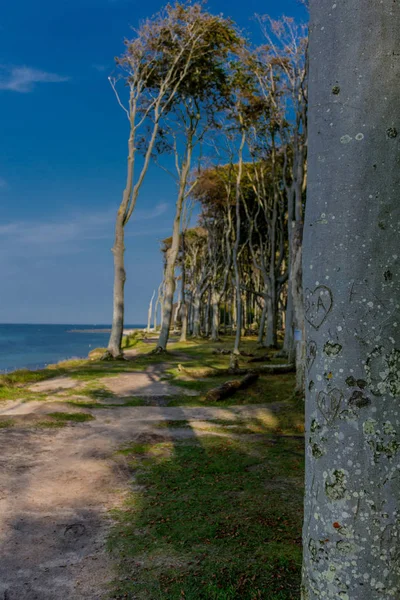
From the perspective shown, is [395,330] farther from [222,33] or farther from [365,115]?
[222,33]

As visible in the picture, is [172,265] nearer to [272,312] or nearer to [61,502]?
[272,312]

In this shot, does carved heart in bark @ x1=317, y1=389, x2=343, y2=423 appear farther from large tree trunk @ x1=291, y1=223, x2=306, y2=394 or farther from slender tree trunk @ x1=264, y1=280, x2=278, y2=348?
slender tree trunk @ x1=264, y1=280, x2=278, y2=348

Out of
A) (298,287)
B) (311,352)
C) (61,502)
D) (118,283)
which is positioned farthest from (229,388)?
(311,352)

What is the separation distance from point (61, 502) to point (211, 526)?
1.94m

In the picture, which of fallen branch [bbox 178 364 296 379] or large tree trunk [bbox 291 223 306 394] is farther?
fallen branch [bbox 178 364 296 379]

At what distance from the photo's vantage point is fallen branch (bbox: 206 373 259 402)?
41.4ft

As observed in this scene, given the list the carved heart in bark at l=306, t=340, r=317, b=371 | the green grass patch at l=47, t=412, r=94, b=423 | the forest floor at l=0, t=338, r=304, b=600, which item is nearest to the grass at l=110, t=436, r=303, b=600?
the forest floor at l=0, t=338, r=304, b=600

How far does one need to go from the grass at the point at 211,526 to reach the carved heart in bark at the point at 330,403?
6.86ft

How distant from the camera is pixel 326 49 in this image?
231 centimetres

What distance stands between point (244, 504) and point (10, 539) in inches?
99.9

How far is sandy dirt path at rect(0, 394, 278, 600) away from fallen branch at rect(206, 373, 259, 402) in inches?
115

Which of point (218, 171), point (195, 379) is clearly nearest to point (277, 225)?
point (218, 171)

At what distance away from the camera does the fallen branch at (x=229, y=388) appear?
12.6m

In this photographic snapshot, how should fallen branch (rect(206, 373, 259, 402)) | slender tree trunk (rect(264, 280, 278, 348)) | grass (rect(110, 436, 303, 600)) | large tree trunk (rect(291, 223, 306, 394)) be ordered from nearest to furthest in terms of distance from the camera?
1. grass (rect(110, 436, 303, 600))
2. large tree trunk (rect(291, 223, 306, 394))
3. fallen branch (rect(206, 373, 259, 402))
4. slender tree trunk (rect(264, 280, 278, 348))
